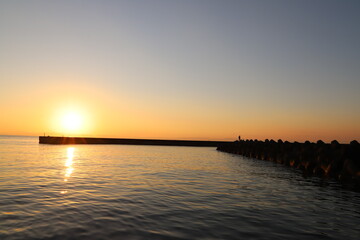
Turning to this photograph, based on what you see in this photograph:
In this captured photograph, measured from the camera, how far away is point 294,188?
43.8ft

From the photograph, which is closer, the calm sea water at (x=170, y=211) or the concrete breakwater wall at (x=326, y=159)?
the calm sea water at (x=170, y=211)

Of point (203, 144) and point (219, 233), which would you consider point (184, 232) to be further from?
point (203, 144)

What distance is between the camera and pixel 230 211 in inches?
331

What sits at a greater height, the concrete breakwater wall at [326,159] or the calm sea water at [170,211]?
the concrete breakwater wall at [326,159]

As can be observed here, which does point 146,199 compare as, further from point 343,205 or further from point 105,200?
point 343,205

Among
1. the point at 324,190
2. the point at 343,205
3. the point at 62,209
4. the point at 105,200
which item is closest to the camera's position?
the point at 62,209

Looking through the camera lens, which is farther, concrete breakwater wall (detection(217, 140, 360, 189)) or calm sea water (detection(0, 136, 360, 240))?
concrete breakwater wall (detection(217, 140, 360, 189))

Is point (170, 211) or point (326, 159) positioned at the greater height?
point (326, 159)

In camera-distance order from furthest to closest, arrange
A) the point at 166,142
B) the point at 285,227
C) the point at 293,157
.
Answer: the point at 166,142 < the point at 293,157 < the point at 285,227

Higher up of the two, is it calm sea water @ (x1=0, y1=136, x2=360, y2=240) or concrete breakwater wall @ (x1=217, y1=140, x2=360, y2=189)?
concrete breakwater wall @ (x1=217, y1=140, x2=360, y2=189)

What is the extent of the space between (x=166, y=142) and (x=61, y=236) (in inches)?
3250

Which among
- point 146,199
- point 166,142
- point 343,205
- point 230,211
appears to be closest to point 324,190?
point 343,205

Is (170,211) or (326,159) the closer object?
(170,211)

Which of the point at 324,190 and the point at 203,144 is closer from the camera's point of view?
the point at 324,190
